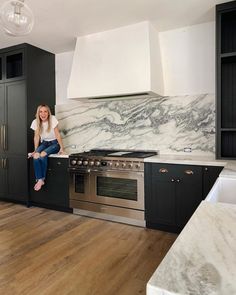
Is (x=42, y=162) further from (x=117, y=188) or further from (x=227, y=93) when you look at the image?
(x=227, y=93)

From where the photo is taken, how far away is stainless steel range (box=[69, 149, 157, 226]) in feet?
10.4

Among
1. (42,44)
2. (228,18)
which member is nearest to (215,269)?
(228,18)

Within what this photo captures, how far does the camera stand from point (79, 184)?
143 inches

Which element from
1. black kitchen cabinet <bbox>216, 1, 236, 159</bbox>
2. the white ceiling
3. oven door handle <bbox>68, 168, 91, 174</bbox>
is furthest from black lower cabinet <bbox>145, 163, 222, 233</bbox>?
the white ceiling

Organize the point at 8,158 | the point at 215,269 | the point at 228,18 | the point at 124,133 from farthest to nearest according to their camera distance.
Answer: the point at 8,158 < the point at 124,133 < the point at 228,18 < the point at 215,269

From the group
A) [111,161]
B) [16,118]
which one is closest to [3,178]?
[16,118]

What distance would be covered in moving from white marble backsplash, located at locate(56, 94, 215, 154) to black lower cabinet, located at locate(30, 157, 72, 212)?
1.88ft

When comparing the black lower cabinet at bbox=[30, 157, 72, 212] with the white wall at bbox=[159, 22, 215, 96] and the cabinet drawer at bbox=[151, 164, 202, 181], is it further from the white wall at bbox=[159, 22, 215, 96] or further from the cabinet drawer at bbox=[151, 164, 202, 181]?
the white wall at bbox=[159, 22, 215, 96]

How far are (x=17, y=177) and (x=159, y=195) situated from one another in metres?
2.36

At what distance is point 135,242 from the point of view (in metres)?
2.77

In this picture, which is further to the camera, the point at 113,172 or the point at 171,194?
the point at 113,172

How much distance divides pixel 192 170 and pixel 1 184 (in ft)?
10.5

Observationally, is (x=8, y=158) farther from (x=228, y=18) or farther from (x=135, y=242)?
(x=228, y=18)

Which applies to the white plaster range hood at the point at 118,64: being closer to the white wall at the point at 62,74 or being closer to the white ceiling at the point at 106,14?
the white ceiling at the point at 106,14
